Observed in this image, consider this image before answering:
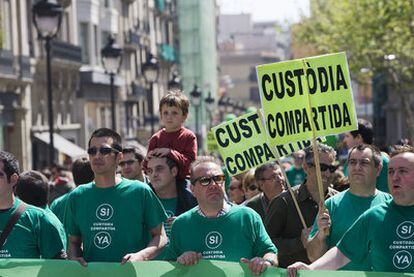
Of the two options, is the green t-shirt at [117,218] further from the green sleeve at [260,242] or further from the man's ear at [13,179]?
the green sleeve at [260,242]

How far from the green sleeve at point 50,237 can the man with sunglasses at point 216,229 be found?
73 centimetres

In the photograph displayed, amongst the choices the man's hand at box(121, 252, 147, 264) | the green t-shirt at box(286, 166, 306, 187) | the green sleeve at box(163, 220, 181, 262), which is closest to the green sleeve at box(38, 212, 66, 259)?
the man's hand at box(121, 252, 147, 264)

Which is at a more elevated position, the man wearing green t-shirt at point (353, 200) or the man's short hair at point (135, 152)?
the man's short hair at point (135, 152)

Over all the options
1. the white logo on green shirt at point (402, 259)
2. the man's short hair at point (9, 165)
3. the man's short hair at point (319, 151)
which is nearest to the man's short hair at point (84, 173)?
the man's short hair at point (319, 151)

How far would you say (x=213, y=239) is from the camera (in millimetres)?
7051

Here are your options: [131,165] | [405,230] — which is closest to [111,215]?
[405,230]

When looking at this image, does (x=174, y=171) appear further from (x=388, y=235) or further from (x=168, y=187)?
(x=388, y=235)

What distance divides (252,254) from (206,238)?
0.28 metres

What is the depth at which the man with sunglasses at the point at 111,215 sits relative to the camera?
7598 mm

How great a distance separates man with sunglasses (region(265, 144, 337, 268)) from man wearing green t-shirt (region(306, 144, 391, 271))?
80cm

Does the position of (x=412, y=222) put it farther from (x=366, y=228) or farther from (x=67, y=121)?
(x=67, y=121)

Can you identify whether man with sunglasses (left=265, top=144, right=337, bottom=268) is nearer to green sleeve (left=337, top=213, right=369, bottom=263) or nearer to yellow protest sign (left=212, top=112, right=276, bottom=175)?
yellow protest sign (left=212, top=112, right=276, bottom=175)

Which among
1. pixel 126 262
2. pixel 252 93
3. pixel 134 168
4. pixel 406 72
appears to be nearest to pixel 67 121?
pixel 406 72

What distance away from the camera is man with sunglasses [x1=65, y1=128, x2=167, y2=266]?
760 centimetres
